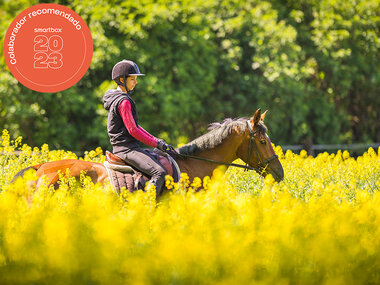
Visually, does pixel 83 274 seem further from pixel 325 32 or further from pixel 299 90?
pixel 325 32

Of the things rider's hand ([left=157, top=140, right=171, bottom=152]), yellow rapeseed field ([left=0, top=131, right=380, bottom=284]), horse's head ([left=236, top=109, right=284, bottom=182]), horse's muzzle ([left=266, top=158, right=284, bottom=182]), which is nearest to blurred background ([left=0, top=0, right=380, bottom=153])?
horse's head ([left=236, top=109, right=284, bottom=182])

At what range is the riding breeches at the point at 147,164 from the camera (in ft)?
19.3

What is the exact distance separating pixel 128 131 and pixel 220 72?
12.2m

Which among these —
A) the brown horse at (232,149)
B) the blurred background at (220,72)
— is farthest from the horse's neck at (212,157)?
the blurred background at (220,72)

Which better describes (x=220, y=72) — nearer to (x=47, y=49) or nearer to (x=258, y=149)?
(x=47, y=49)

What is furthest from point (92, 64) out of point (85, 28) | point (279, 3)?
point (279, 3)

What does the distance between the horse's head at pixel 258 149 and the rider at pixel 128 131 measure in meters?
1.14

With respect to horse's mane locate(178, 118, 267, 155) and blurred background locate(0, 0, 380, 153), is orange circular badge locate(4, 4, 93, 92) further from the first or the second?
horse's mane locate(178, 118, 267, 155)

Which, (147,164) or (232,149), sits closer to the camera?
(147,164)

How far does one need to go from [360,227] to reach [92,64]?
1173cm

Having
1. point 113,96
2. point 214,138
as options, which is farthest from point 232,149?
point 113,96

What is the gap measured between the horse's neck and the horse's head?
0.39ft

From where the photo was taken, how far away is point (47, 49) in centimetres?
1270

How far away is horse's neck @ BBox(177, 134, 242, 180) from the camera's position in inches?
259
